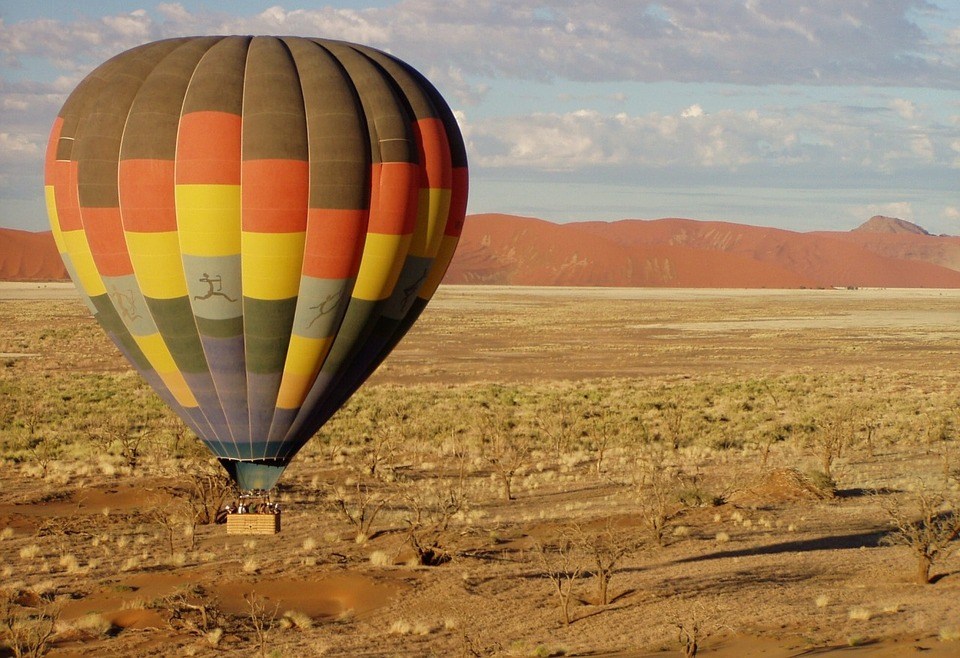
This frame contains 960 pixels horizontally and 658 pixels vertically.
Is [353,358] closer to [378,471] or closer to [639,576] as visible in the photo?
[639,576]

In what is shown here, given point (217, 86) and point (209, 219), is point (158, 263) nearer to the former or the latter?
point (209, 219)

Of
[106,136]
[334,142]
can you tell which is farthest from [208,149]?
[334,142]

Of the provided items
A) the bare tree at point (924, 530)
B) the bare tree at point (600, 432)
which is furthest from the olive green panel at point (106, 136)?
the bare tree at point (600, 432)

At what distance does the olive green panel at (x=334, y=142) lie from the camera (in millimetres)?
14664

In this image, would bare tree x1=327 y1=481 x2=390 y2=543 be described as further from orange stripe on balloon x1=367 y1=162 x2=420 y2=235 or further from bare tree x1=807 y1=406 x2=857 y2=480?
bare tree x1=807 y1=406 x2=857 y2=480

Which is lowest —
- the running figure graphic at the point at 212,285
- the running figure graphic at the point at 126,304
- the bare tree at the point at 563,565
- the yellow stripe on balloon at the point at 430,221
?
the bare tree at the point at 563,565

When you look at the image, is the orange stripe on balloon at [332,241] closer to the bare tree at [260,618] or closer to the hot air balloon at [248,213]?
the hot air balloon at [248,213]

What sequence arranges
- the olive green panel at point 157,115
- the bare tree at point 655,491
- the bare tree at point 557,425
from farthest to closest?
the bare tree at point 557,425
the bare tree at point 655,491
the olive green panel at point 157,115

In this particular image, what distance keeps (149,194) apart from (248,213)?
1238 millimetres

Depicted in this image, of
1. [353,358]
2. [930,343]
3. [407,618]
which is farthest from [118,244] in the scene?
[930,343]

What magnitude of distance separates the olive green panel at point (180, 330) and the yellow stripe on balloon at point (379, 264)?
6.86 feet

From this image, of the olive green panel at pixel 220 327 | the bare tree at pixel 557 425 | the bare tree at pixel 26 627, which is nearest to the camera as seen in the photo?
the bare tree at pixel 26 627

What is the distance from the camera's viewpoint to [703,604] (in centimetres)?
1466

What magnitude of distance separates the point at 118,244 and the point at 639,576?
823 cm
